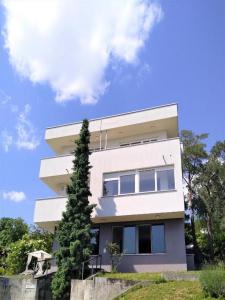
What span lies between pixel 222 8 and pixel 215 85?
4487mm

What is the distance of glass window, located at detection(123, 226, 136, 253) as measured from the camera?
1964 cm

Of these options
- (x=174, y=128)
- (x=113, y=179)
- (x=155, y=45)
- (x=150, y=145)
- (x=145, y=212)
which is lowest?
(x=145, y=212)

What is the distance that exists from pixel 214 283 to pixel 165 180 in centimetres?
864

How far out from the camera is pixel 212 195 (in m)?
29.4

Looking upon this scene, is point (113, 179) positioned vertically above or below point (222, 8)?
below

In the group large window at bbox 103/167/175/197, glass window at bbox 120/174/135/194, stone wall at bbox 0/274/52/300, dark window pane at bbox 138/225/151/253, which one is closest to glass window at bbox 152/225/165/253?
dark window pane at bbox 138/225/151/253

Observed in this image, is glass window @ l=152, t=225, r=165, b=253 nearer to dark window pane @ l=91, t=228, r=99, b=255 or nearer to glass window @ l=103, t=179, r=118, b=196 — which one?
glass window @ l=103, t=179, r=118, b=196

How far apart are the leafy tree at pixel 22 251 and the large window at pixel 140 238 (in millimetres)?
9102

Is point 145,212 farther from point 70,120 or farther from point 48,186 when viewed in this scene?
point 70,120

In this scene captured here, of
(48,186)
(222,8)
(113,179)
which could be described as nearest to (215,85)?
(222,8)

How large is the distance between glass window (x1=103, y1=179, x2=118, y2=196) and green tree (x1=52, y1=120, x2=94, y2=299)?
1996 millimetres

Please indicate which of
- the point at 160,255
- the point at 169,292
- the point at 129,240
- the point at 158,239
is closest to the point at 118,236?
the point at 129,240

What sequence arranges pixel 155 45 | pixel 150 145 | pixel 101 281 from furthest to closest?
pixel 150 145 → pixel 155 45 → pixel 101 281

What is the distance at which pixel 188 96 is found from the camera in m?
20.2
